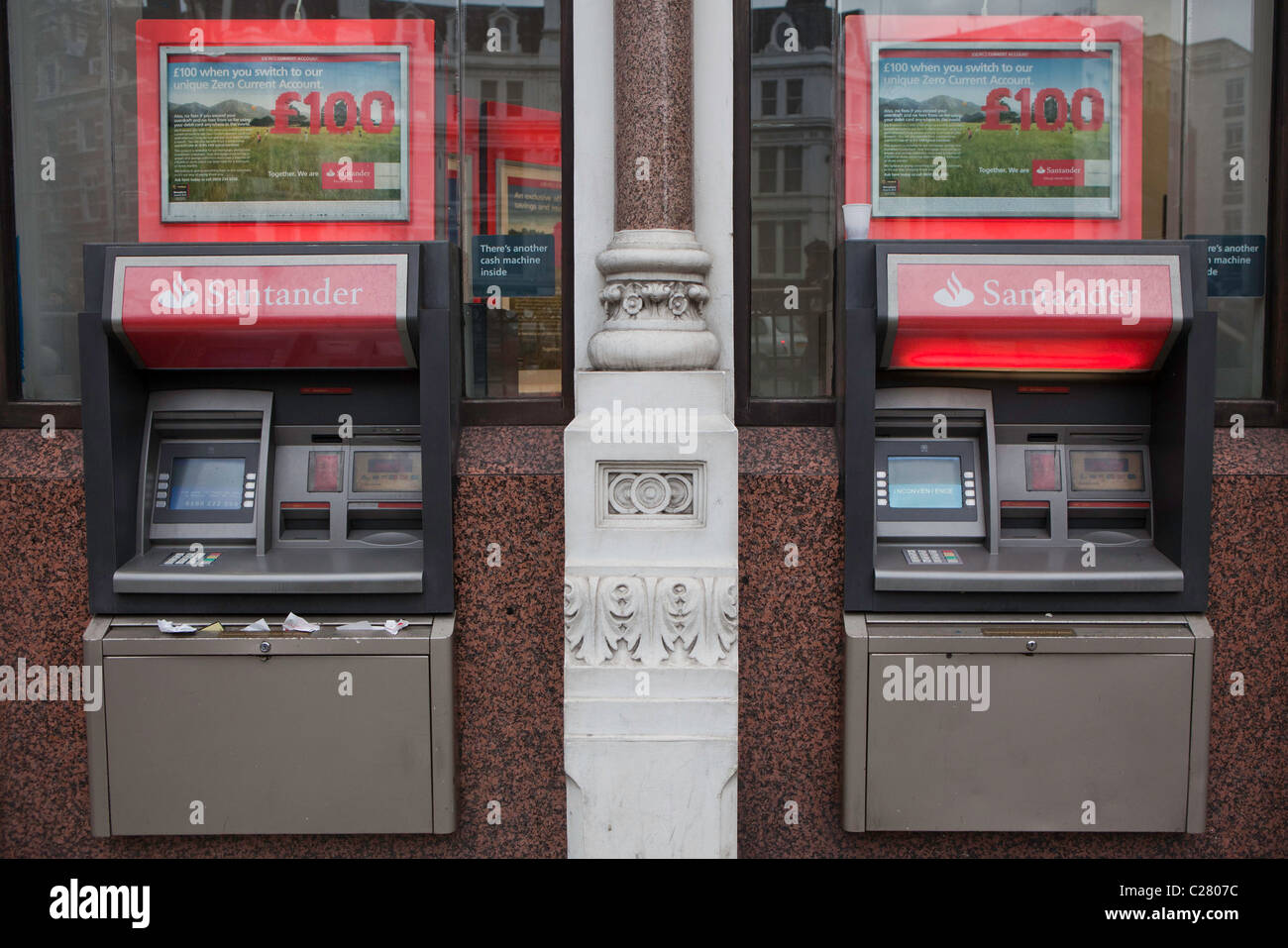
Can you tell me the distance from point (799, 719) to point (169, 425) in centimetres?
237

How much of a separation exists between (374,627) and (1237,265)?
3.35m

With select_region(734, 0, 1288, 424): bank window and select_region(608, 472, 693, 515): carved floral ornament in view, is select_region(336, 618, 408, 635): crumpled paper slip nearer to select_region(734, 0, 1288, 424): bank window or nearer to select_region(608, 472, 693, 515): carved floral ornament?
select_region(608, 472, 693, 515): carved floral ornament

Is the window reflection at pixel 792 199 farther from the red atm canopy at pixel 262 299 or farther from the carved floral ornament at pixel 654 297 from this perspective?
the red atm canopy at pixel 262 299

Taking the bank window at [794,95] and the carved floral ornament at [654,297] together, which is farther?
the bank window at [794,95]

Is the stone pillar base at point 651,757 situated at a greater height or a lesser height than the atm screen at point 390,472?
lesser

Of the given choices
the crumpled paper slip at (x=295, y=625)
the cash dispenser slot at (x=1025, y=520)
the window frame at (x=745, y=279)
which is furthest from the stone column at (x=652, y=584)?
the cash dispenser slot at (x=1025, y=520)

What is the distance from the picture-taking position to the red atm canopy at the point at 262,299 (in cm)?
312

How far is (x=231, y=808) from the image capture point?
3.21m

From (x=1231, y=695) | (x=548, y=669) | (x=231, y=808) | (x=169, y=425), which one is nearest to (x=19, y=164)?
(x=169, y=425)

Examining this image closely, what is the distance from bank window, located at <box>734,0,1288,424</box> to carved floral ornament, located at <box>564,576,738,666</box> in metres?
0.78

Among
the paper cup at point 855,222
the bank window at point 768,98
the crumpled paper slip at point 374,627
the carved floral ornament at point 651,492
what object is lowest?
the crumpled paper slip at point 374,627

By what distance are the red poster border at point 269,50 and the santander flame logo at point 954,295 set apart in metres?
1.85

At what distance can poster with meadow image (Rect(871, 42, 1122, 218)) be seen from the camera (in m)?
3.64

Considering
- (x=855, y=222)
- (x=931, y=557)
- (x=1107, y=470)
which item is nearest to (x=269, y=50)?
(x=855, y=222)
